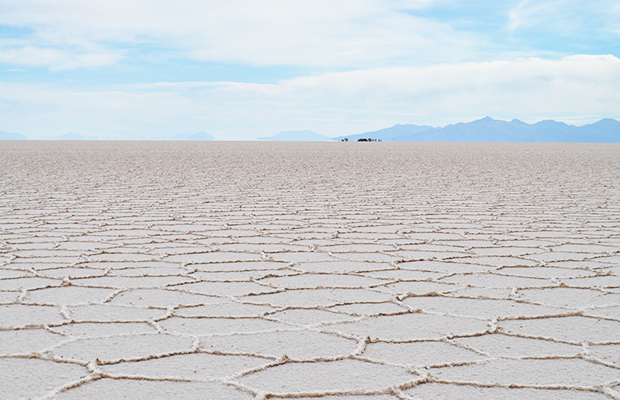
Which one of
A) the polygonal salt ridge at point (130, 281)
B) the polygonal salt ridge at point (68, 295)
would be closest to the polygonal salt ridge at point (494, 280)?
the polygonal salt ridge at point (130, 281)

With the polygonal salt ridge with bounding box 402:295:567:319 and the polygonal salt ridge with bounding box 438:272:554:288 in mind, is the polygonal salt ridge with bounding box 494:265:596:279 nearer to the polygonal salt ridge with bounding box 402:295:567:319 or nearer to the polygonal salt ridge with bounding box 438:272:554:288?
the polygonal salt ridge with bounding box 438:272:554:288

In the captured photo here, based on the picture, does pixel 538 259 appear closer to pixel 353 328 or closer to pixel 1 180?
pixel 353 328

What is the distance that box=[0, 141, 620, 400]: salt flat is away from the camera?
5.83ft

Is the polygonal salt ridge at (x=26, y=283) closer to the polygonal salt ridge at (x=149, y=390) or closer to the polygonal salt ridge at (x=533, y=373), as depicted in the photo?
the polygonal salt ridge at (x=149, y=390)

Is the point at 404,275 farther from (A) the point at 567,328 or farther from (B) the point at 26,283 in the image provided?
(B) the point at 26,283

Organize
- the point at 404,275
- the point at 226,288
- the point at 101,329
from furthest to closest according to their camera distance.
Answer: the point at 404,275
the point at 226,288
the point at 101,329

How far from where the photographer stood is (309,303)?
2512 mm

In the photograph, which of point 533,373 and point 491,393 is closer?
point 491,393

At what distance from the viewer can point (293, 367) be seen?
1860 millimetres

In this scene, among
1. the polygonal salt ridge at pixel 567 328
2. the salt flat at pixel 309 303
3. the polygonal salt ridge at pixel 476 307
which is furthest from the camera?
the polygonal salt ridge at pixel 476 307

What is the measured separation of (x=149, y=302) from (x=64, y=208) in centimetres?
333

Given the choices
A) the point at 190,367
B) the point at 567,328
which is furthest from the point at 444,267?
the point at 190,367

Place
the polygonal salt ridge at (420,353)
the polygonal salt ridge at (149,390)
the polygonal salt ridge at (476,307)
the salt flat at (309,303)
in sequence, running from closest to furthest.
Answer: the polygonal salt ridge at (149,390), the salt flat at (309,303), the polygonal salt ridge at (420,353), the polygonal salt ridge at (476,307)

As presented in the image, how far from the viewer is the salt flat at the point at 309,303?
1.78 metres
